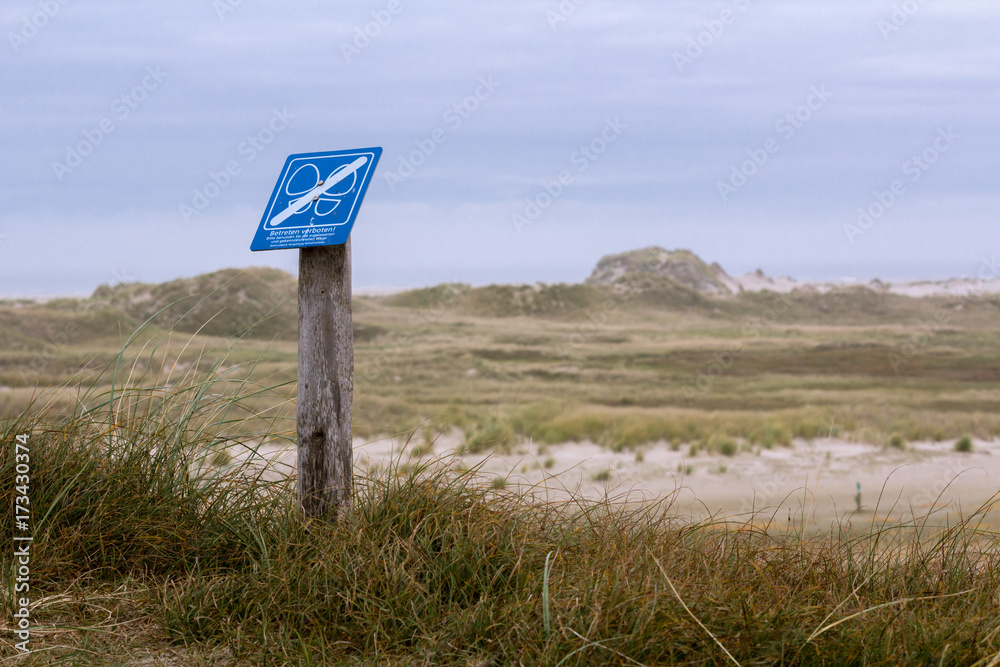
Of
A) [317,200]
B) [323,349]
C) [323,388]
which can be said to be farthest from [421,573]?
[317,200]

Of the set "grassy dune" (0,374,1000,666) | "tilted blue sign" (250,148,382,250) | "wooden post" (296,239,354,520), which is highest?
"tilted blue sign" (250,148,382,250)

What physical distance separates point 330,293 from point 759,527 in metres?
2.50

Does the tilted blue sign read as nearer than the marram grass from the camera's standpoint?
No

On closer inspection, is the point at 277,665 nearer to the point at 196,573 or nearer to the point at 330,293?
the point at 196,573

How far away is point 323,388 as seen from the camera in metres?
3.90

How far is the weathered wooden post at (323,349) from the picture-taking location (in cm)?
389

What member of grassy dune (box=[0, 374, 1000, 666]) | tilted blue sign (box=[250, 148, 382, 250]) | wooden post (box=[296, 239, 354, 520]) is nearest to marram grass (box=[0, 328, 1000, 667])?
grassy dune (box=[0, 374, 1000, 666])

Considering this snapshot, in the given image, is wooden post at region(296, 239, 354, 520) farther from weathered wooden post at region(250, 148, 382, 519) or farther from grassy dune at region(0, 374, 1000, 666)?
grassy dune at region(0, 374, 1000, 666)

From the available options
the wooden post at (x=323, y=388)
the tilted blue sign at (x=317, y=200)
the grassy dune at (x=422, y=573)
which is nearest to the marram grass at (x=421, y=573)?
the grassy dune at (x=422, y=573)

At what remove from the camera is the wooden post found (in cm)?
390

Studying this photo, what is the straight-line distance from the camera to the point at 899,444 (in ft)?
78.6

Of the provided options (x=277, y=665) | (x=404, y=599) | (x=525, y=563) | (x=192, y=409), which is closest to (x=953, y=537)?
(x=525, y=563)

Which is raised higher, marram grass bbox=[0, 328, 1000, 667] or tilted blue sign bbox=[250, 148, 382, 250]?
tilted blue sign bbox=[250, 148, 382, 250]

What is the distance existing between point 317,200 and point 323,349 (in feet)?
2.50
